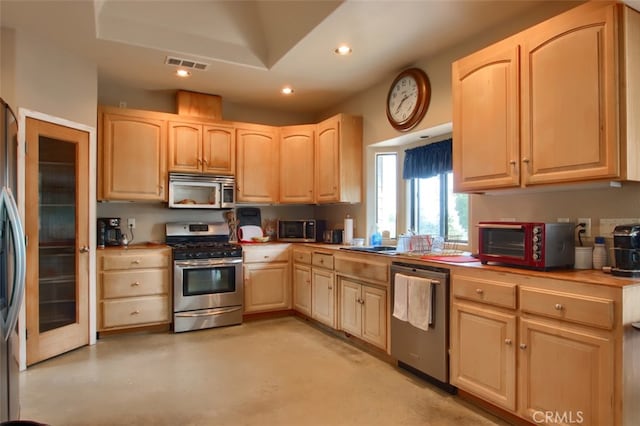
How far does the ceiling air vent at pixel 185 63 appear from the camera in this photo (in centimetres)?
362

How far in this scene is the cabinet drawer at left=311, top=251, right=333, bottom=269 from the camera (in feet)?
13.2

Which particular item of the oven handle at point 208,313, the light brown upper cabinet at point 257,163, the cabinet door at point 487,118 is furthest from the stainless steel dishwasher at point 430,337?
the light brown upper cabinet at point 257,163

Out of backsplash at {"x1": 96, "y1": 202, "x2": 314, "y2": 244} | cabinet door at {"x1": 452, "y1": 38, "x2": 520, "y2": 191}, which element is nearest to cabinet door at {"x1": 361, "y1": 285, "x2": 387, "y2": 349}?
cabinet door at {"x1": 452, "y1": 38, "x2": 520, "y2": 191}

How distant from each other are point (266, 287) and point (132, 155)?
2.00 m

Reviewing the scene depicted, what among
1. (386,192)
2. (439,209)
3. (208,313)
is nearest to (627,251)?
(439,209)

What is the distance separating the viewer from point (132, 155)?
412cm

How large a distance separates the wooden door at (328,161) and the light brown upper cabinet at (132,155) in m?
1.69

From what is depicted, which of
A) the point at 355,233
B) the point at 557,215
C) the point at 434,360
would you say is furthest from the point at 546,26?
the point at 355,233

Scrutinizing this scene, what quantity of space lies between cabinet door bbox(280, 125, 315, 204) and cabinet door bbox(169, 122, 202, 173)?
3.26ft

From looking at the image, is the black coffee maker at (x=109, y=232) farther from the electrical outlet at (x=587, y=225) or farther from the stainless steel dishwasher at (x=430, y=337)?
the electrical outlet at (x=587, y=225)

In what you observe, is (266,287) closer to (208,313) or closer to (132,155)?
(208,313)

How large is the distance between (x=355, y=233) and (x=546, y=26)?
2828 mm

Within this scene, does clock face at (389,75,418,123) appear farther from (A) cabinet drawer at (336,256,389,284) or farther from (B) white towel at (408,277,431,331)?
(B) white towel at (408,277,431,331)

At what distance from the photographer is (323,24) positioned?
2.94m
